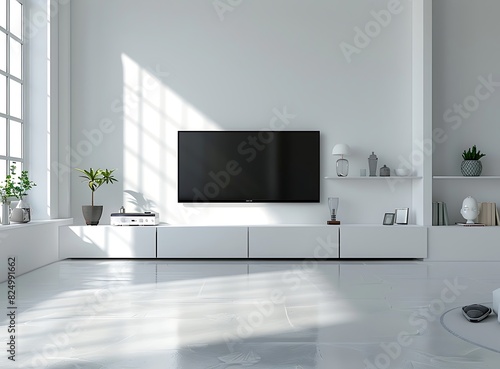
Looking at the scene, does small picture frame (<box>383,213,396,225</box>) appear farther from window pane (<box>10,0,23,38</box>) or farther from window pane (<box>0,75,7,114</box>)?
window pane (<box>10,0,23,38</box>)

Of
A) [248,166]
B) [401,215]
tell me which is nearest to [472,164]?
[401,215]

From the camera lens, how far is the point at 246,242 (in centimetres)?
585

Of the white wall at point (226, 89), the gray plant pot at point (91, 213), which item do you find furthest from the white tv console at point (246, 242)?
the white wall at point (226, 89)

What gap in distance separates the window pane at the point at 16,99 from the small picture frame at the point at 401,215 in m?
4.32

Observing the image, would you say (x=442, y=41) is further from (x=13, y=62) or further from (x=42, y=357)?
(x=42, y=357)

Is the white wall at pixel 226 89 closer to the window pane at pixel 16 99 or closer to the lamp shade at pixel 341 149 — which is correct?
the lamp shade at pixel 341 149

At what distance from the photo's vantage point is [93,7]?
633 centimetres

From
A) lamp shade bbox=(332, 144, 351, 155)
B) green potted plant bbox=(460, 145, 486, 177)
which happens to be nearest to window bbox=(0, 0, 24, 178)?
lamp shade bbox=(332, 144, 351, 155)

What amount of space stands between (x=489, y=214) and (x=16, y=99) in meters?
5.32

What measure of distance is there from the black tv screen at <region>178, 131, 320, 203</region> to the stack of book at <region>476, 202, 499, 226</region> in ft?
6.14

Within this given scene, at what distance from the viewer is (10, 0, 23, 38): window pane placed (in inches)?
221

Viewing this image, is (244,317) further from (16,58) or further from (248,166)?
(16,58)

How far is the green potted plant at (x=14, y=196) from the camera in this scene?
4.94 metres

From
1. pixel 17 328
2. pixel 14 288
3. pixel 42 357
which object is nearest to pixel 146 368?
pixel 42 357
